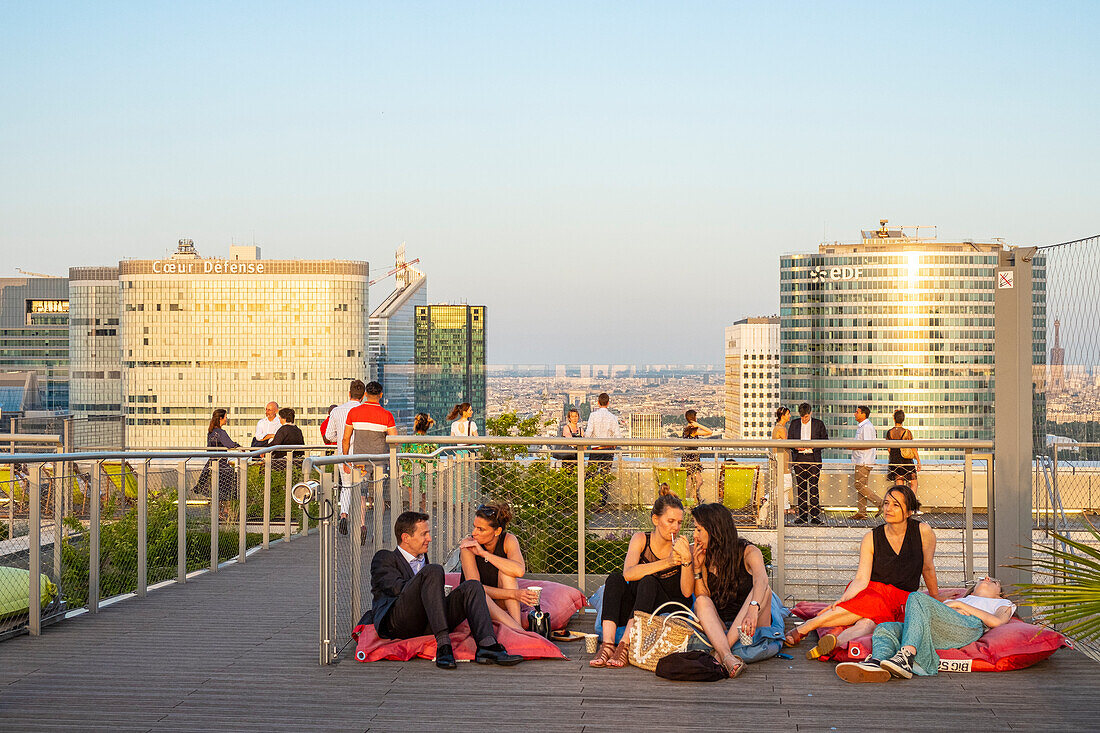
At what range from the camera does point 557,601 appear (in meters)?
7.12

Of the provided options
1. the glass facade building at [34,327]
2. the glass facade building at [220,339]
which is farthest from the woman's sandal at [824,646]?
A: the glass facade building at [34,327]

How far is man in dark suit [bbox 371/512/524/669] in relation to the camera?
6199mm

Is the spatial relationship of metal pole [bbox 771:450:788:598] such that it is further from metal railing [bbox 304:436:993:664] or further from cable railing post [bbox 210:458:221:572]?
cable railing post [bbox 210:458:221:572]

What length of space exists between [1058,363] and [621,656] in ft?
11.3

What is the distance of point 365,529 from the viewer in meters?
7.04

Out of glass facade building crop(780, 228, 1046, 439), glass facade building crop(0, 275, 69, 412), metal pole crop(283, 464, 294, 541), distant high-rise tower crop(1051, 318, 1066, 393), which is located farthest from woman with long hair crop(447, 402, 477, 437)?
glass facade building crop(0, 275, 69, 412)

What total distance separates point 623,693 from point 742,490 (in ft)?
19.7

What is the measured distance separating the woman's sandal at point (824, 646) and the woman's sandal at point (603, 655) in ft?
3.94

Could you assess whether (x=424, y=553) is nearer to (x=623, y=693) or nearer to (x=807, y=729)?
(x=623, y=693)

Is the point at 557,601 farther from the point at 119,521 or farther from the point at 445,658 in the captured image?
the point at 119,521

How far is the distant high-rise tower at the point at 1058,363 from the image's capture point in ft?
22.4

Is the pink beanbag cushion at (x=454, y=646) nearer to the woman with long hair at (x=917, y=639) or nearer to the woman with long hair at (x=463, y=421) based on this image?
the woman with long hair at (x=917, y=639)

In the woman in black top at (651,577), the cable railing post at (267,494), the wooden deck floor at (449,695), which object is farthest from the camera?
the cable railing post at (267,494)

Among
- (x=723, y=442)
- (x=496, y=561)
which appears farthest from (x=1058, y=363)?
(x=496, y=561)
